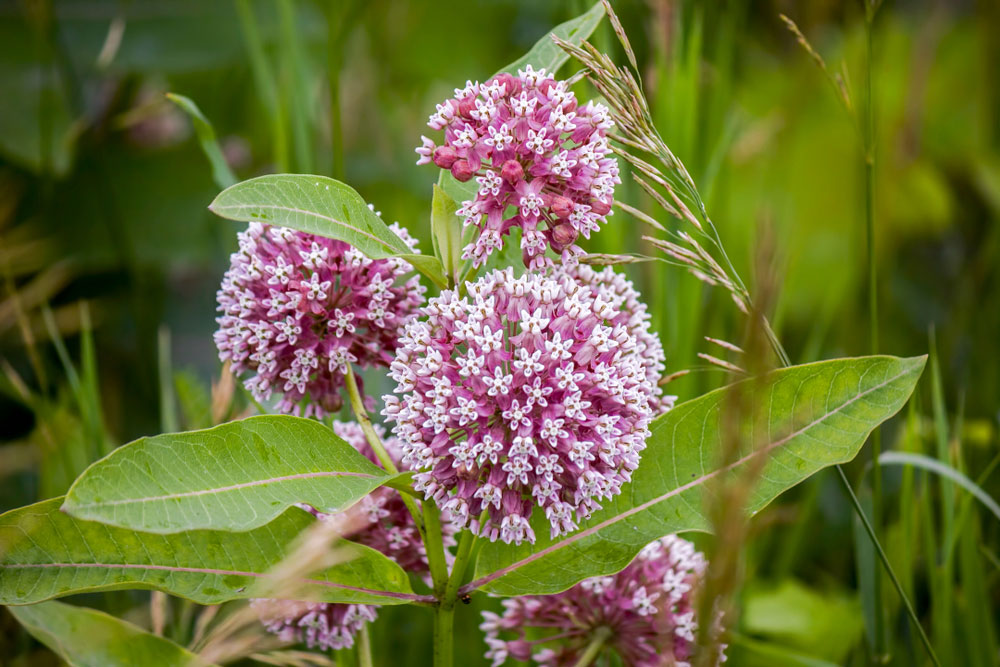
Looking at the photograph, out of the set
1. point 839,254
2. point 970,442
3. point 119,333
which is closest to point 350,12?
point 119,333

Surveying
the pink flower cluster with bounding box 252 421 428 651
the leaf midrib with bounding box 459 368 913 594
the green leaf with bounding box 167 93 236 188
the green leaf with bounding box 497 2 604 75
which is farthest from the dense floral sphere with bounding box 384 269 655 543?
the green leaf with bounding box 167 93 236 188

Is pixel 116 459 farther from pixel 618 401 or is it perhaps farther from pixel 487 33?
pixel 487 33

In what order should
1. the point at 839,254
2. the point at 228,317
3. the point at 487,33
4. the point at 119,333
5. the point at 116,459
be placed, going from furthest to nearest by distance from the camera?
the point at 487,33
the point at 839,254
the point at 119,333
the point at 228,317
the point at 116,459

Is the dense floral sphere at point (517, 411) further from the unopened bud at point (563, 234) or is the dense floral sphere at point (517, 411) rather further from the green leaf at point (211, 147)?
the green leaf at point (211, 147)

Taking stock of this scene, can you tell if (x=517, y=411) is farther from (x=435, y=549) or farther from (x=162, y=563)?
(x=162, y=563)

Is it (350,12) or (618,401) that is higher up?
(350,12)

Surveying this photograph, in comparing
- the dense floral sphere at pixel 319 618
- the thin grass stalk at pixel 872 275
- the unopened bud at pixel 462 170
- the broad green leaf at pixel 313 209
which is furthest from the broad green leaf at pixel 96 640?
the thin grass stalk at pixel 872 275
